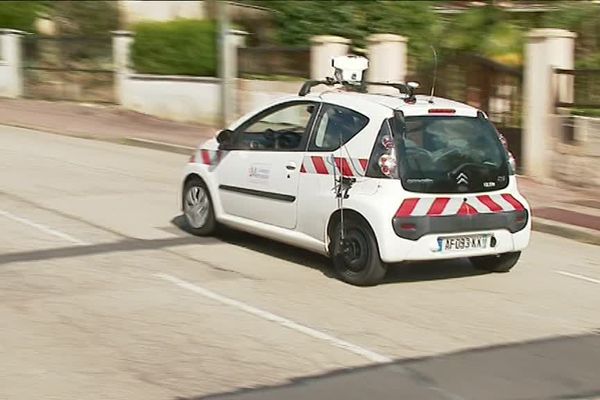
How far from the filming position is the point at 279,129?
10.0 m

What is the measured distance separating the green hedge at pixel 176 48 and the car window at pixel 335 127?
14.6 meters

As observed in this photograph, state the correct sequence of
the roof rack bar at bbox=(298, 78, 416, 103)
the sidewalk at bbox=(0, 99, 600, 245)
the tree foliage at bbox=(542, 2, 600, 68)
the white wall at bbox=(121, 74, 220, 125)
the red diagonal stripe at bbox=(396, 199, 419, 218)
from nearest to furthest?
the red diagonal stripe at bbox=(396, 199, 419, 218) < the roof rack bar at bbox=(298, 78, 416, 103) < the sidewalk at bbox=(0, 99, 600, 245) < the tree foliage at bbox=(542, 2, 600, 68) < the white wall at bbox=(121, 74, 220, 125)

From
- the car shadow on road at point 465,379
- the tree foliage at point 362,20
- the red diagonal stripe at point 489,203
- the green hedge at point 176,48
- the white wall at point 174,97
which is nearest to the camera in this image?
the car shadow on road at point 465,379

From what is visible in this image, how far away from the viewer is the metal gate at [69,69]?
2588cm

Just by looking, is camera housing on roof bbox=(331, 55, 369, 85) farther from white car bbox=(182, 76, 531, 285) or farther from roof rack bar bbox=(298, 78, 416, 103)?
white car bbox=(182, 76, 531, 285)

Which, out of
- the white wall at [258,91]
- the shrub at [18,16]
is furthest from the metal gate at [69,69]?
the white wall at [258,91]

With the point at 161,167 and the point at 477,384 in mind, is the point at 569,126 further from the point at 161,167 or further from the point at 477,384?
the point at 477,384

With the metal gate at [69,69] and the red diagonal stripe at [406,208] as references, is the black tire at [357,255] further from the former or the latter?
the metal gate at [69,69]

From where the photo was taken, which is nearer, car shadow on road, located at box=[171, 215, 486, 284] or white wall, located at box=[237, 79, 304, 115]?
car shadow on road, located at box=[171, 215, 486, 284]

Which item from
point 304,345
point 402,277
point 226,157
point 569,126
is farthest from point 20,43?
point 304,345

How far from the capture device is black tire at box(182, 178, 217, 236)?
35.3 ft

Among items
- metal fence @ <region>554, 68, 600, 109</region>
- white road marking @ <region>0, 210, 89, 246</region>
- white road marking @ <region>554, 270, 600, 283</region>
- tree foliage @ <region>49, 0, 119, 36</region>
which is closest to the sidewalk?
metal fence @ <region>554, 68, 600, 109</region>

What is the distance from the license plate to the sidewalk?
339cm

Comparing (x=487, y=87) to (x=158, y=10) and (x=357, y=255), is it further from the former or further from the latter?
(x=158, y=10)
